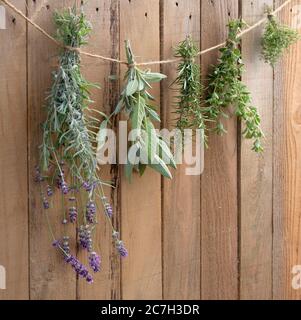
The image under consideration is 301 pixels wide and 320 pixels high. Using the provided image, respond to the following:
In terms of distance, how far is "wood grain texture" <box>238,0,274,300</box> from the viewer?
1699 mm

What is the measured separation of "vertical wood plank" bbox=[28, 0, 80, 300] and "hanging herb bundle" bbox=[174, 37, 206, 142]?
0.36 meters

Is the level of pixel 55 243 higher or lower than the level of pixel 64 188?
lower

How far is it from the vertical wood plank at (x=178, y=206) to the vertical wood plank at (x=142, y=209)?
28 mm

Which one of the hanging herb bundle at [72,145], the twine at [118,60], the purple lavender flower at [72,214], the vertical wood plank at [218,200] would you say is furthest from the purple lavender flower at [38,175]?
the vertical wood plank at [218,200]

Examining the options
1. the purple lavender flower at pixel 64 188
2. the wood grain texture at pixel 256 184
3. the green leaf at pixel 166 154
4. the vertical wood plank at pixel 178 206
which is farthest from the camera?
the wood grain texture at pixel 256 184

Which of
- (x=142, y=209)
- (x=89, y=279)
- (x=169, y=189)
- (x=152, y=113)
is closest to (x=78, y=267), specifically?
(x=89, y=279)

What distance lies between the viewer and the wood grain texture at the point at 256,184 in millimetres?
1699

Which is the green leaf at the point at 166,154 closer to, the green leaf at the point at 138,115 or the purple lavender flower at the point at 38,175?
the green leaf at the point at 138,115

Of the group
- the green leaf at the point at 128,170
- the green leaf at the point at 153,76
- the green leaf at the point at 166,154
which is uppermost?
the green leaf at the point at 153,76

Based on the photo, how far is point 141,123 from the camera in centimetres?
145

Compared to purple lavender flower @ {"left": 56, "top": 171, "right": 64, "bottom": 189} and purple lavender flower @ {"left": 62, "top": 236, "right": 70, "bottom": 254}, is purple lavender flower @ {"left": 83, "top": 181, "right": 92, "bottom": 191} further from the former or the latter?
purple lavender flower @ {"left": 62, "top": 236, "right": 70, "bottom": 254}

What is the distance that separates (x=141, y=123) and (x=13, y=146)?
36 cm

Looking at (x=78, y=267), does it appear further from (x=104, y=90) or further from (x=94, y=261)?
(x=104, y=90)

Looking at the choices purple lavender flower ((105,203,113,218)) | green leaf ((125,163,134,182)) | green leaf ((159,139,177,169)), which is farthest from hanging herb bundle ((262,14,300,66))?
purple lavender flower ((105,203,113,218))
